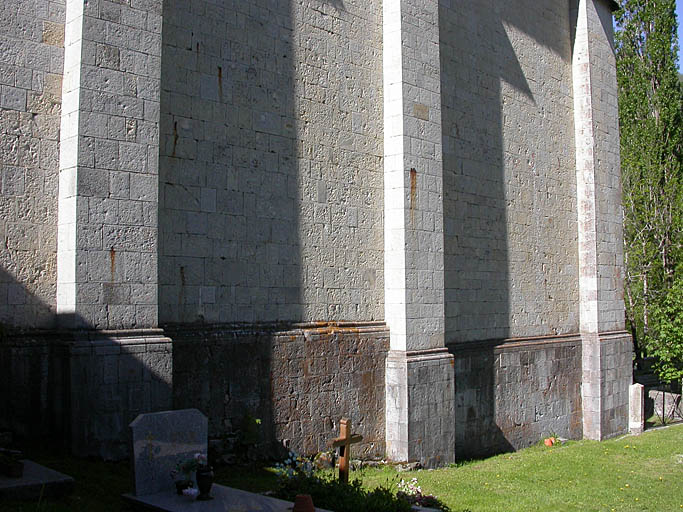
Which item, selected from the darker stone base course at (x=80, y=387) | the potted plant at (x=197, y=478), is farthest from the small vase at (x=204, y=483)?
the darker stone base course at (x=80, y=387)

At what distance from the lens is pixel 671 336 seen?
16.6 meters

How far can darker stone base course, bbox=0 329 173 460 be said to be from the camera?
699 cm

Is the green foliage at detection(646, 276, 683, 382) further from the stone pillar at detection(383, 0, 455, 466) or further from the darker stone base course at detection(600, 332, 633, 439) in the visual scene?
the stone pillar at detection(383, 0, 455, 466)

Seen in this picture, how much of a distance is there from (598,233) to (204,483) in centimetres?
1149

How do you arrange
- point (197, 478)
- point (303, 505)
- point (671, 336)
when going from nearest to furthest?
point (303, 505)
point (197, 478)
point (671, 336)

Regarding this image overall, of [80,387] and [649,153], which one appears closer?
[80,387]

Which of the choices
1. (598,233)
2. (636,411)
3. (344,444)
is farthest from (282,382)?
(636,411)

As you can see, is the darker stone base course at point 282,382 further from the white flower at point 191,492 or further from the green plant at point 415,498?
the white flower at point 191,492

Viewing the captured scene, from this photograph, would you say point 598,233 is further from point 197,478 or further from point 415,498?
point 197,478

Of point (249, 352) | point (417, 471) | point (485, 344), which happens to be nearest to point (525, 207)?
point (485, 344)

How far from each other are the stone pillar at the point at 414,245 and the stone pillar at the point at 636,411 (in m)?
6.30

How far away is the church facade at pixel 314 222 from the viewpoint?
723 cm

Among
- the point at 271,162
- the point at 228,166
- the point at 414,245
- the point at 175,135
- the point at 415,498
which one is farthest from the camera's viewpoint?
the point at 414,245

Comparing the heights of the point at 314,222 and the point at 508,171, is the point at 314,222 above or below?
below
